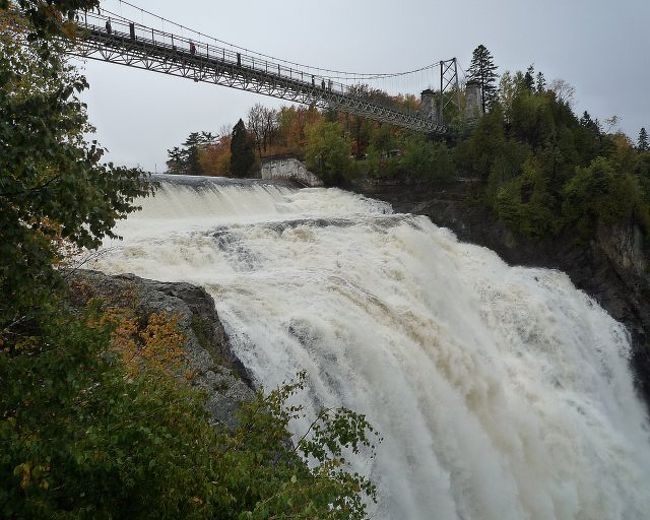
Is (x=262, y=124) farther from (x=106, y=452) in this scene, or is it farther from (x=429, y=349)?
(x=106, y=452)

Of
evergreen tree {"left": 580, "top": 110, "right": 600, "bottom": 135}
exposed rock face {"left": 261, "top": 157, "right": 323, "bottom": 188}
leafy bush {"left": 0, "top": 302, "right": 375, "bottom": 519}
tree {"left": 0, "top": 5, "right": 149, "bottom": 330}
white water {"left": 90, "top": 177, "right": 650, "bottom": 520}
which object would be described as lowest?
white water {"left": 90, "top": 177, "right": 650, "bottom": 520}

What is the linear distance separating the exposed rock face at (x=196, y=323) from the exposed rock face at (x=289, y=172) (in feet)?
74.7

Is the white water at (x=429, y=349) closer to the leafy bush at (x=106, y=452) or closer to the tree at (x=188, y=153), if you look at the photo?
the leafy bush at (x=106, y=452)

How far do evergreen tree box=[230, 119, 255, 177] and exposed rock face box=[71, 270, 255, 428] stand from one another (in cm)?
2811

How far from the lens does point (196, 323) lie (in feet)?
30.3

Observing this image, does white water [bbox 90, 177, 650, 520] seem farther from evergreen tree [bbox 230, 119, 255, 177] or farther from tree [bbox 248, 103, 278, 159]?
tree [bbox 248, 103, 278, 159]

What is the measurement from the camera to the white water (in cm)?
1024

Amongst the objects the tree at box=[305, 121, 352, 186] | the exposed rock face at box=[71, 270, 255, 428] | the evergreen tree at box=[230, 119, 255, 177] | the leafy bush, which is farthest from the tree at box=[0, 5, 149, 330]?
the evergreen tree at box=[230, 119, 255, 177]

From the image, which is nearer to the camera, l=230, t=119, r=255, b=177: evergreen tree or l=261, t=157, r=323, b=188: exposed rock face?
l=261, t=157, r=323, b=188: exposed rock face

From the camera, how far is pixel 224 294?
1155 centimetres

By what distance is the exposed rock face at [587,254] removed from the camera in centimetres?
2288

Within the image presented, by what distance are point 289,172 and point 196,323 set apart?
996 inches

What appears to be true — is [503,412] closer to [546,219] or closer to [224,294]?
[224,294]

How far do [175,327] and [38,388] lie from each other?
462 cm
